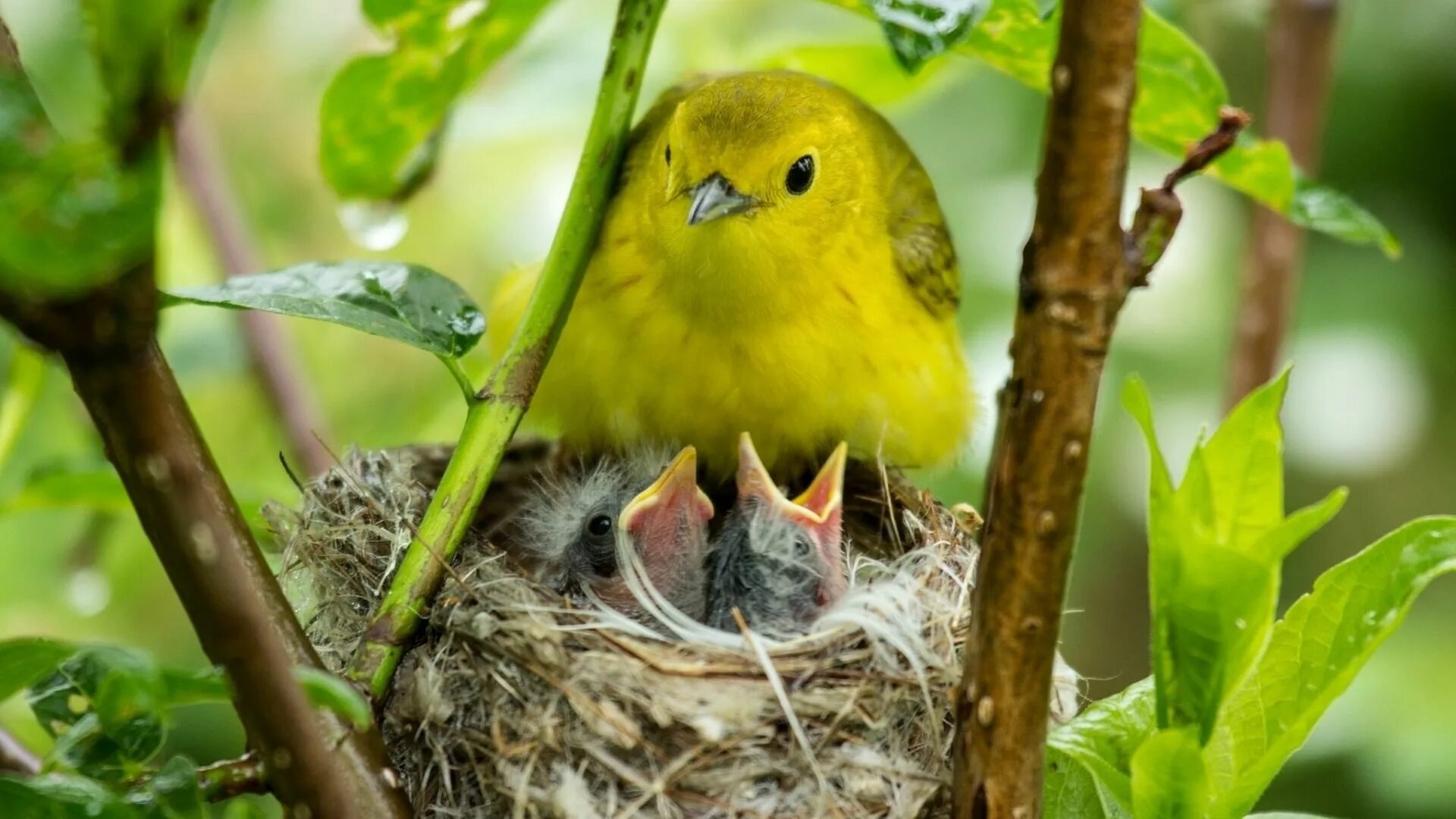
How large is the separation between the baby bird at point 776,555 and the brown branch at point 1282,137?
805 millimetres

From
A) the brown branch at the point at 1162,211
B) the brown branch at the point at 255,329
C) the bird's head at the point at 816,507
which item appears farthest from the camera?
the brown branch at the point at 255,329

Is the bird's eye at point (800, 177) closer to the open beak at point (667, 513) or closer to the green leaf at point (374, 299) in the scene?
the open beak at point (667, 513)

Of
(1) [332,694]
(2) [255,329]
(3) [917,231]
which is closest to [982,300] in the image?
(3) [917,231]

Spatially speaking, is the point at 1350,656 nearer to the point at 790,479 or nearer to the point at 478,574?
the point at 478,574

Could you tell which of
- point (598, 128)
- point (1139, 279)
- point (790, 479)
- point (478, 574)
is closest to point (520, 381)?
point (598, 128)

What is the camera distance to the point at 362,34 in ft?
14.5

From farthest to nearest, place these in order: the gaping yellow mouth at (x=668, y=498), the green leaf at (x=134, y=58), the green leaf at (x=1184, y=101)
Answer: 1. the gaping yellow mouth at (x=668, y=498)
2. the green leaf at (x=1184, y=101)
3. the green leaf at (x=134, y=58)

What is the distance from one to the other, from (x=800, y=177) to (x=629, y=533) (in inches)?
30.5

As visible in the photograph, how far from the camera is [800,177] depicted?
2898 millimetres

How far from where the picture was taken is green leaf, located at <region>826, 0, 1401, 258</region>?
6.31 ft

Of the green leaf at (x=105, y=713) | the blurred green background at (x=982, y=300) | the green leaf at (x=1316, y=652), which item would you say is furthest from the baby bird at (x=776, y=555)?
the green leaf at (x=105, y=713)

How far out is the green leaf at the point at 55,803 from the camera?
1.34 metres

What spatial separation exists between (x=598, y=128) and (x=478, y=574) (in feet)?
2.64

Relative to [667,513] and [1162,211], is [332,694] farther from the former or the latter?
[667,513]
